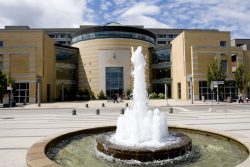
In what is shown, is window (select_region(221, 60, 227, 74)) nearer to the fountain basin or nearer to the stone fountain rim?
the stone fountain rim

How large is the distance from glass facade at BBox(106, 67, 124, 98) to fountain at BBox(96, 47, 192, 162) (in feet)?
162

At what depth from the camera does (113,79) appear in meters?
61.9

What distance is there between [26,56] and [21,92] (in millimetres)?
6371

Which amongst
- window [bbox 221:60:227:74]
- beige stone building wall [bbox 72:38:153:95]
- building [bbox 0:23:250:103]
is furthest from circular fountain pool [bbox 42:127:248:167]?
beige stone building wall [bbox 72:38:153:95]

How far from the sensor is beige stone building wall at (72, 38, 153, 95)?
6088 centimetres

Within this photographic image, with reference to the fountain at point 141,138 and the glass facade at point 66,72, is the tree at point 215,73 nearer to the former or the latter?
the glass facade at point 66,72

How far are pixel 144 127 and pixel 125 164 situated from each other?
2.27m

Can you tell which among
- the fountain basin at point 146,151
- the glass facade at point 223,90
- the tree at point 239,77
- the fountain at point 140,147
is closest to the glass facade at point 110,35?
the glass facade at point 223,90

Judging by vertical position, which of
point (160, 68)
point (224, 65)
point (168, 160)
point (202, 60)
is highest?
point (202, 60)

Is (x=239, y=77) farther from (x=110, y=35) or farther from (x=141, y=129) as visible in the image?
(x=141, y=129)

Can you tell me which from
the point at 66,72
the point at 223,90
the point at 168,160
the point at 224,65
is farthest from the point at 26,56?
the point at 168,160

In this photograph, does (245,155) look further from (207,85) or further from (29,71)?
(29,71)

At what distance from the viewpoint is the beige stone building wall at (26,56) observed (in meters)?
48.1

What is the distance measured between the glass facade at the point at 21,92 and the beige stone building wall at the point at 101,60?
16802 millimetres
